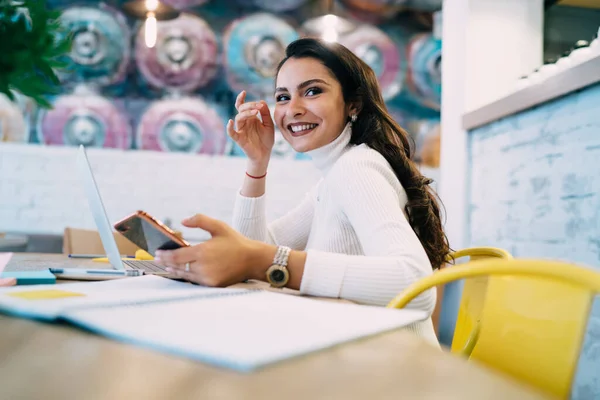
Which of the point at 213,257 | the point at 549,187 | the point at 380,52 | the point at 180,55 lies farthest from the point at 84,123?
the point at 213,257

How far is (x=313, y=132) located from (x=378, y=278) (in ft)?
2.25

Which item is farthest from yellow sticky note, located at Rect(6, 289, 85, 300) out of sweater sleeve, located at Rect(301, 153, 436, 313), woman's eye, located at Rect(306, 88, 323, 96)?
woman's eye, located at Rect(306, 88, 323, 96)

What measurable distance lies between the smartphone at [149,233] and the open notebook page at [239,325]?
181 millimetres

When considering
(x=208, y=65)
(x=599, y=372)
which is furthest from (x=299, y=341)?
(x=208, y=65)

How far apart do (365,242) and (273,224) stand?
765 mm

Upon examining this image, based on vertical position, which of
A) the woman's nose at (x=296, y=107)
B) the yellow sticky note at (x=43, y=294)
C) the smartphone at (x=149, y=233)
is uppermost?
the woman's nose at (x=296, y=107)

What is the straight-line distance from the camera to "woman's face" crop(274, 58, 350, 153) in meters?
1.44

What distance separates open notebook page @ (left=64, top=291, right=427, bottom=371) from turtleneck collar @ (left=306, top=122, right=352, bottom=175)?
85 cm

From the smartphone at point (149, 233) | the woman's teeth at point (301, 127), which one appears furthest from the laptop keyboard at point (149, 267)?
the woman's teeth at point (301, 127)

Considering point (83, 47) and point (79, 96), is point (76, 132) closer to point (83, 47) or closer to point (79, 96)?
point (79, 96)

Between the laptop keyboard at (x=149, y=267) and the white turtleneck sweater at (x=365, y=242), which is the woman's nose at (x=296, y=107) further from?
the laptop keyboard at (x=149, y=267)

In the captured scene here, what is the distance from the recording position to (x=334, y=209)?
119 centimetres

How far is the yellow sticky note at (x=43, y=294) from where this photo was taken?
599 millimetres

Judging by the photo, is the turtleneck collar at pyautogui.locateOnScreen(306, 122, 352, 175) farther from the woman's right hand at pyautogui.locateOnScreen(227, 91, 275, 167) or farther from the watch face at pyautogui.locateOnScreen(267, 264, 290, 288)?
the watch face at pyautogui.locateOnScreen(267, 264, 290, 288)
